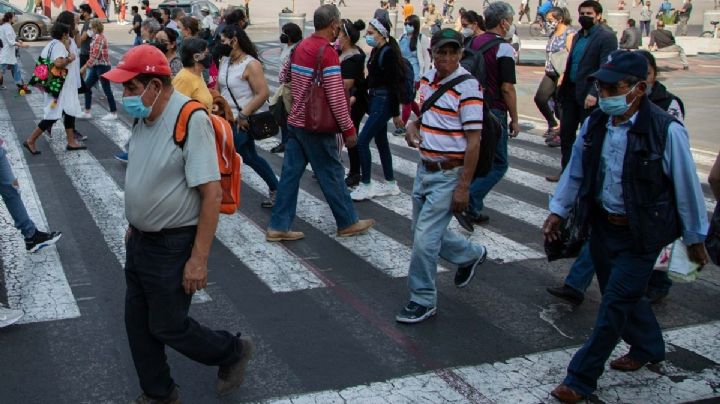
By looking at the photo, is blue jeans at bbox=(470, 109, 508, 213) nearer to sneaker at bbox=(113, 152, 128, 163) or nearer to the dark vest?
the dark vest

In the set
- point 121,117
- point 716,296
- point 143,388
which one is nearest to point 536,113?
point 121,117

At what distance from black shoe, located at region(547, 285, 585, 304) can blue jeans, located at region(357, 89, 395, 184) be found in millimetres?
3221

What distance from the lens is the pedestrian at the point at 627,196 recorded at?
4.13 meters

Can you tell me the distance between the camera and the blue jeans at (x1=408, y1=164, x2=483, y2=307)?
5293 mm

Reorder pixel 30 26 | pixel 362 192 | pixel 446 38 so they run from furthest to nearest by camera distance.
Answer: pixel 30 26, pixel 362 192, pixel 446 38

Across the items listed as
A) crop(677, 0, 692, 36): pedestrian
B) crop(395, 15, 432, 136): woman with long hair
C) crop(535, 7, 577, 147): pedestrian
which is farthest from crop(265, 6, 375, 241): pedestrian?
crop(677, 0, 692, 36): pedestrian

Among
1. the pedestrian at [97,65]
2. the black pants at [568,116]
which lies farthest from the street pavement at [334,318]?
the pedestrian at [97,65]

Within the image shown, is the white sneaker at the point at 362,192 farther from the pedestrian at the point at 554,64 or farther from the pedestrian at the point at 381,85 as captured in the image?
the pedestrian at the point at 554,64

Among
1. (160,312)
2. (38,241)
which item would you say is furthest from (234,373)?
(38,241)

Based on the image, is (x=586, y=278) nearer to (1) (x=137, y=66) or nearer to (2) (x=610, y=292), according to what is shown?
(2) (x=610, y=292)

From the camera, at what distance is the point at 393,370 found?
474 cm

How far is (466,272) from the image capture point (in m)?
5.88

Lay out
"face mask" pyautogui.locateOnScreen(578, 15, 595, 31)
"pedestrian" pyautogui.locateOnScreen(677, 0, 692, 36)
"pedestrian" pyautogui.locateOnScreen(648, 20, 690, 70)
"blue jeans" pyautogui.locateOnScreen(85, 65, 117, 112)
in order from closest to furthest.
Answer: "face mask" pyautogui.locateOnScreen(578, 15, 595, 31), "blue jeans" pyautogui.locateOnScreen(85, 65, 117, 112), "pedestrian" pyautogui.locateOnScreen(648, 20, 690, 70), "pedestrian" pyautogui.locateOnScreen(677, 0, 692, 36)

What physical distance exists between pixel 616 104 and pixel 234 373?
92.4 inches
